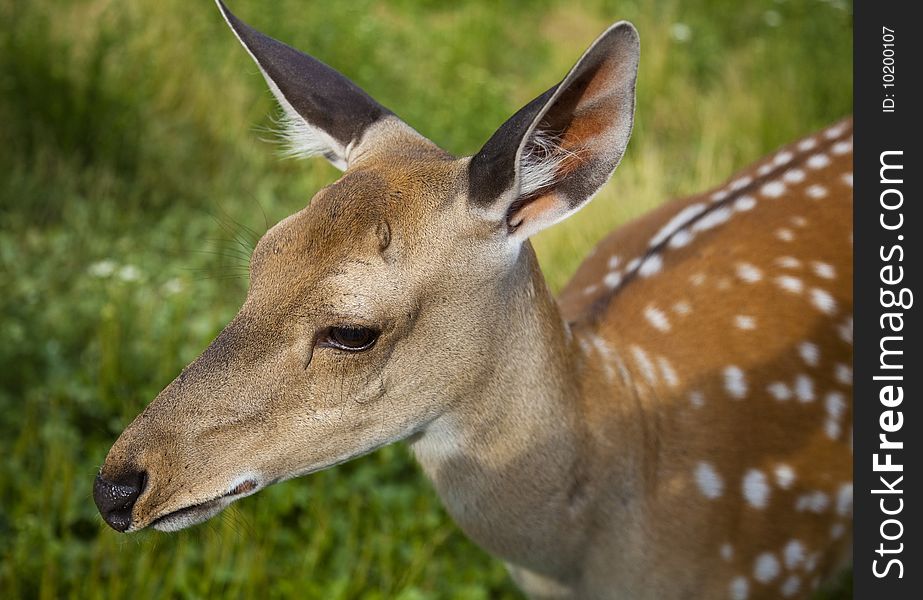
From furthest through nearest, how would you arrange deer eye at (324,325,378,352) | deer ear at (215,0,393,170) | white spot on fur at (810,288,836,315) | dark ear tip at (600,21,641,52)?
white spot on fur at (810,288,836,315)
deer ear at (215,0,393,170)
deer eye at (324,325,378,352)
dark ear tip at (600,21,641,52)

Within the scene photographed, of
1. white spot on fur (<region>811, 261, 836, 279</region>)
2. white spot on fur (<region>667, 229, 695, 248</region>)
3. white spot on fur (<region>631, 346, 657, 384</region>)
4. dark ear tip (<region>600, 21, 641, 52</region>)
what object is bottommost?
white spot on fur (<region>631, 346, 657, 384</region>)

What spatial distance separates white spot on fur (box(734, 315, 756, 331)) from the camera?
290 centimetres

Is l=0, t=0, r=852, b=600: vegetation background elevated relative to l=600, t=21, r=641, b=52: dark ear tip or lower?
lower

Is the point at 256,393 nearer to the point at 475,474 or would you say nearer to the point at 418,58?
the point at 475,474

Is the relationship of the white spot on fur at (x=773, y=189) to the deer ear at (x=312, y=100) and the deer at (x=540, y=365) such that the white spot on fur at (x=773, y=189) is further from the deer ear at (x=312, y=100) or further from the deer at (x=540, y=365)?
the deer ear at (x=312, y=100)

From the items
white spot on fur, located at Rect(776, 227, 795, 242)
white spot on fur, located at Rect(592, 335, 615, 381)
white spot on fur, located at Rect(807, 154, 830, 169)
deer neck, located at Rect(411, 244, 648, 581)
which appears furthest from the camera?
white spot on fur, located at Rect(807, 154, 830, 169)

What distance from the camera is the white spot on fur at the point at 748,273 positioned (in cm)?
300

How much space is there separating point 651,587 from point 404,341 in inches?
37.9

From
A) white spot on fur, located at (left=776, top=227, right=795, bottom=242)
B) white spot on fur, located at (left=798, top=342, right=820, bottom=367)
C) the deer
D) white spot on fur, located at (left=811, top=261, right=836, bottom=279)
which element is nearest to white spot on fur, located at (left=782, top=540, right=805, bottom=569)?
the deer

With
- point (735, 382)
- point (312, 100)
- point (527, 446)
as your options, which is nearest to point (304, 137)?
point (312, 100)

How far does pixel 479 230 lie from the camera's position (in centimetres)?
215

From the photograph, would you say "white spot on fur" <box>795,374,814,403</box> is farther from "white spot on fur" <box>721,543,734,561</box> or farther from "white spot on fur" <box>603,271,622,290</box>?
"white spot on fur" <box>603,271,622,290</box>

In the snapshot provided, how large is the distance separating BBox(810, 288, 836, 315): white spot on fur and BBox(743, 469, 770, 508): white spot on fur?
534 mm
